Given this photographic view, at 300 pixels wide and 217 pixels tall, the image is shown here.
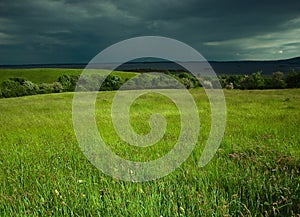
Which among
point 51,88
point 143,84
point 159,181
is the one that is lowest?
point 51,88

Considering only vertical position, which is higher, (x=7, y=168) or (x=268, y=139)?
(x=268, y=139)

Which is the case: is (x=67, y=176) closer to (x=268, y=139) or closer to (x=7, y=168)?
(x=7, y=168)

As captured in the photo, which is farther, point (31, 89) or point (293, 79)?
point (31, 89)

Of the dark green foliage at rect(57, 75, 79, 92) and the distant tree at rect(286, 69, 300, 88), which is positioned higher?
the distant tree at rect(286, 69, 300, 88)

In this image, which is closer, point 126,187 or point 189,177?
point 126,187

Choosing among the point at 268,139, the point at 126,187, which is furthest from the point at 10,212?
the point at 268,139

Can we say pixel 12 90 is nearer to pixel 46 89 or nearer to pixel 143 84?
pixel 46 89

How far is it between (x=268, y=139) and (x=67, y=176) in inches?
211

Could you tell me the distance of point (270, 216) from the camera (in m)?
4.32

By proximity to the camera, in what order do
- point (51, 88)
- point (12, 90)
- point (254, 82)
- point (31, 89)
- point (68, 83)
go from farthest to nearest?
1. point (68, 83)
2. point (51, 88)
3. point (12, 90)
4. point (31, 89)
5. point (254, 82)

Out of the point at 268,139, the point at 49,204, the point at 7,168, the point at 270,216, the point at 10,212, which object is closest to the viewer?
the point at 270,216

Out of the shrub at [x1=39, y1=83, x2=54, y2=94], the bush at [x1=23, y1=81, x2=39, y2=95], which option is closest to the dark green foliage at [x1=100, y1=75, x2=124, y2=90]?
the shrub at [x1=39, y1=83, x2=54, y2=94]

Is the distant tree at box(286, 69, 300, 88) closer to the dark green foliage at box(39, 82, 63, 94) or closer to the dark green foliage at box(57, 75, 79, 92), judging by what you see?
the dark green foliage at box(57, 75, 79, 92)

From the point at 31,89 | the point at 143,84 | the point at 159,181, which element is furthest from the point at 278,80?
the point at 159,181
